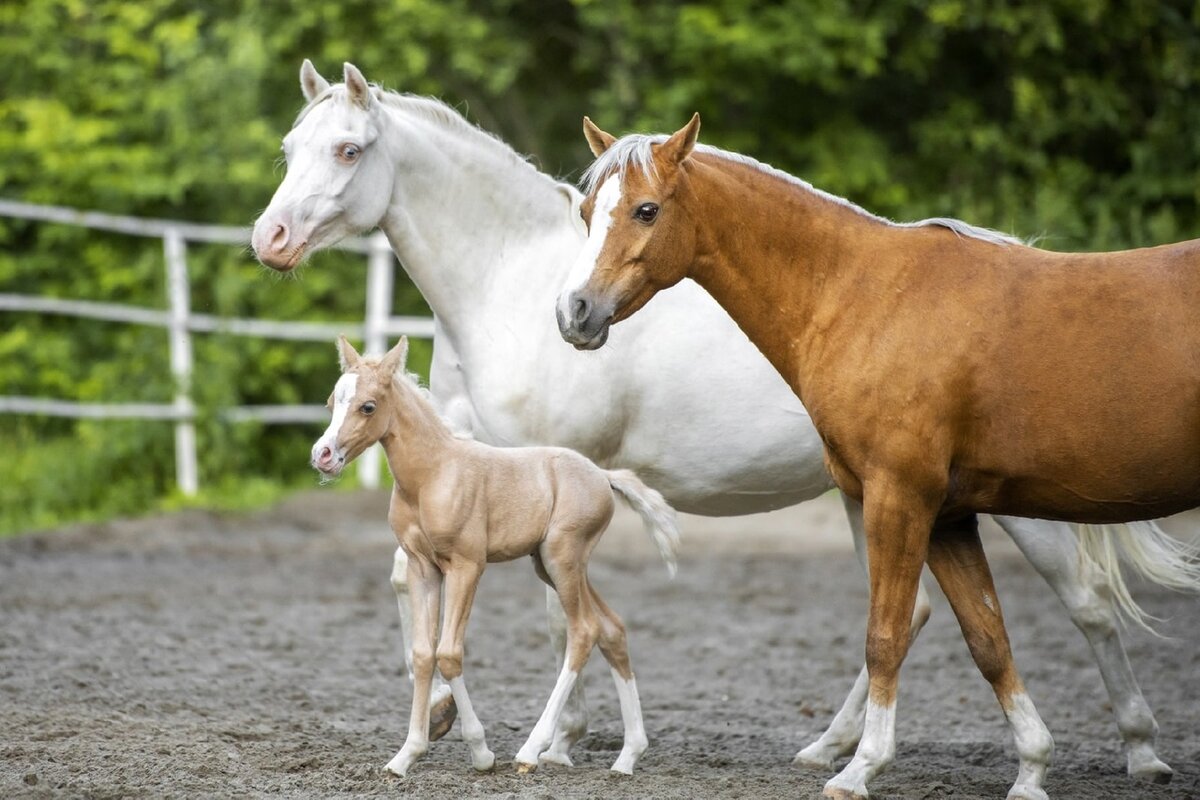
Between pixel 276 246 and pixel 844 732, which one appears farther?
pixel 844 732

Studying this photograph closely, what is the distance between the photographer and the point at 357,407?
395cm

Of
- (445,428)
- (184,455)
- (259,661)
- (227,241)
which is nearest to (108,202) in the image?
(227,241)

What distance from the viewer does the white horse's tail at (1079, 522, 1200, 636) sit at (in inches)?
188

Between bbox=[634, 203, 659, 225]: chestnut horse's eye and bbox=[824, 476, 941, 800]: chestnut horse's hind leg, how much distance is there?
887 mm

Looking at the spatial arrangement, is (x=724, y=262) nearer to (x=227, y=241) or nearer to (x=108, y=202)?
(x=227, y=241)

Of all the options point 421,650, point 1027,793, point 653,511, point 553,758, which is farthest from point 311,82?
point 1027,793

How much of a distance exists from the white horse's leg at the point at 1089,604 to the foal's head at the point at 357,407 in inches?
79.7

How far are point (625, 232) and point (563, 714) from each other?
1609 millimetres

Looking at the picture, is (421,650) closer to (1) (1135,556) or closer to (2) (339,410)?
(2) (339,410)

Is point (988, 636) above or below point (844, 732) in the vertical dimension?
above

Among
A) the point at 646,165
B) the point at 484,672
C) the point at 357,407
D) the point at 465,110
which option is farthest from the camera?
the point at 465,110

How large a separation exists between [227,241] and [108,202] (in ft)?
5.04

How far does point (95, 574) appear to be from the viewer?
27.0 ft

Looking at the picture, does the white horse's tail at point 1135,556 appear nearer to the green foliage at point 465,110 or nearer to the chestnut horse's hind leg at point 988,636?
the chestnut horse's hind leg at point 988,636
